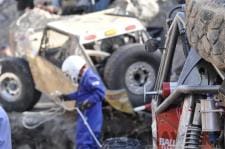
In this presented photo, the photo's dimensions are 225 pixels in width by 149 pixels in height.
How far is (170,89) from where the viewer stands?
14.0 feet

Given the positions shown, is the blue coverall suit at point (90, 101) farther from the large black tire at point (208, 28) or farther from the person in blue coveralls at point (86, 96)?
the large black tire at point (208, 28)

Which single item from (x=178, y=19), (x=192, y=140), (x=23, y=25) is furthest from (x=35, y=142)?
(x=192, y=140)

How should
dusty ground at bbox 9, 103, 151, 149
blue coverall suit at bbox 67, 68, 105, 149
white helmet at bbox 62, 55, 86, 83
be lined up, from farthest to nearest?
dusty ground at bbox 9, 103, 151, 149 → white helmet at bbox 62, 55, 86, 83 → blue coverall suit at bbox 67, 68, 105, 149

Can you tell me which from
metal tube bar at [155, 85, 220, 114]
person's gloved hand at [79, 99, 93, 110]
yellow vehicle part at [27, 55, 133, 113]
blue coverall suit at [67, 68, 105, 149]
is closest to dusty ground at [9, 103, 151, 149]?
yellow vehicle part at [27, 55, 133, 113]

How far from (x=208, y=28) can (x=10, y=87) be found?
26.0 feet

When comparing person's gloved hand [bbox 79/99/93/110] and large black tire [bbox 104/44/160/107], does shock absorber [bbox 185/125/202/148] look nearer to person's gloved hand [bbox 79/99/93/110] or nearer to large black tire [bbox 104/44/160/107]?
person's gloved hand [bbox 79/99/93/110]

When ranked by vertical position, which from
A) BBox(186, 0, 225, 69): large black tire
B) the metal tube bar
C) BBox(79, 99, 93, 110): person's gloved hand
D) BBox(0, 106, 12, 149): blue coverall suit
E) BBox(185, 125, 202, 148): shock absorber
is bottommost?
BBox(79, 99, 93, 110): person's gloved hand

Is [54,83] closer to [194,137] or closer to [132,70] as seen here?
[132,70]

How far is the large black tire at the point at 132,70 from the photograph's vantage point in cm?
1012

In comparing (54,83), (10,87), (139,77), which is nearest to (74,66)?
(54,83)

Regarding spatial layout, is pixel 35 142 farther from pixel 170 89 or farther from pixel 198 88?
pixel 198 88

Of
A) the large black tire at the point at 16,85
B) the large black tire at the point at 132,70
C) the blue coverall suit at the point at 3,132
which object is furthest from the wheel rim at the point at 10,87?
the blue coverall suit at the point at 3,132

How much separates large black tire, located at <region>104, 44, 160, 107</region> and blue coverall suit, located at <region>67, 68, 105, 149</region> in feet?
5.78

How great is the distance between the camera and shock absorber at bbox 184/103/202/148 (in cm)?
361
